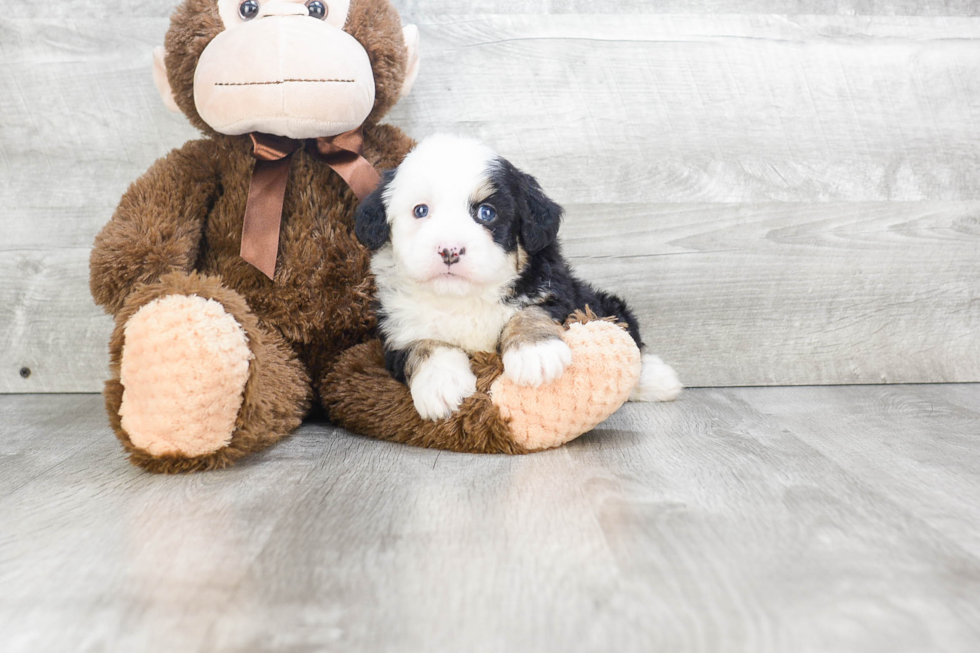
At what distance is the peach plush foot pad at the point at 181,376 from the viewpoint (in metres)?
1.17

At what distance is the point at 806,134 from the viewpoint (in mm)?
1916

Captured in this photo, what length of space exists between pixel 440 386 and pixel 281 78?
59cm

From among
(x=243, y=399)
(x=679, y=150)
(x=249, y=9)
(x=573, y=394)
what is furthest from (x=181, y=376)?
(x=679, y=150)

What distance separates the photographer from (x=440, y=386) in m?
1.28

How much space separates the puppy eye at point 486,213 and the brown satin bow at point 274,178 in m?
0.24

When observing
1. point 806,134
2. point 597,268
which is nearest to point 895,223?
point 806,134

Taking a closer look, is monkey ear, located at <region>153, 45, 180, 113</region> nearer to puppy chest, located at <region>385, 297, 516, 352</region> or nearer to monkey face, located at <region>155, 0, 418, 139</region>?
monkey face, located at <region>155, 0, 418, 139</region>

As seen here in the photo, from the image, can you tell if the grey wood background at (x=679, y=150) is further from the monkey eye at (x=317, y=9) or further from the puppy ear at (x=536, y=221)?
the puppy ear at (x=536, y=221)

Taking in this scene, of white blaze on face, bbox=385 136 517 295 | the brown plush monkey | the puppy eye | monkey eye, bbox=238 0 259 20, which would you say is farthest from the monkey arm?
the puppy eye

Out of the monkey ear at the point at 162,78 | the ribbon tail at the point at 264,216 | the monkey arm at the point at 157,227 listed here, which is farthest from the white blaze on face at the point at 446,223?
the monkey ear at the point at 162,78

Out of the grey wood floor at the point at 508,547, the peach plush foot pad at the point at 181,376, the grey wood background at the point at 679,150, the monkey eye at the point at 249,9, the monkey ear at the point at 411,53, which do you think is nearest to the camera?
the grey wood floor at the point at 508,547

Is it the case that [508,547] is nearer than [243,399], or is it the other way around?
[508,547]

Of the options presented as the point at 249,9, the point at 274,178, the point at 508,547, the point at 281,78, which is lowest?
the point at 508,547

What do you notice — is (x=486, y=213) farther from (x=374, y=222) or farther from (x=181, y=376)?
(x=181, y=376)
